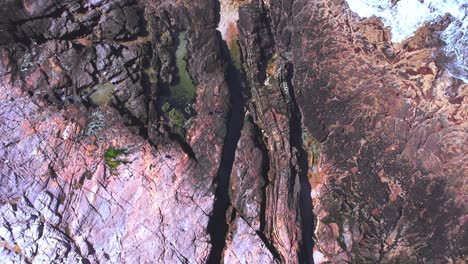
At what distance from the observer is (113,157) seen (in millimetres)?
10398

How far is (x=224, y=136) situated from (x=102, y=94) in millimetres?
3124

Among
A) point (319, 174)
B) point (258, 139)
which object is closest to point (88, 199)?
point (258, 139)

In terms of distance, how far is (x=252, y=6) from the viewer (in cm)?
1202

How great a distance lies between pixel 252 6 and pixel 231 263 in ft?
21.5

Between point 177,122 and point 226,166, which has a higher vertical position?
point 177,122

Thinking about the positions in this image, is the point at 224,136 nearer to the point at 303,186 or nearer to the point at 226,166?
the point at 226,166

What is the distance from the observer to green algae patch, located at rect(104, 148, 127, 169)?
1038 centimetres

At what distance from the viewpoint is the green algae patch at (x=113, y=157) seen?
10.4m

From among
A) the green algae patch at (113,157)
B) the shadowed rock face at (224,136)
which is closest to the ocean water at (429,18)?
the shadowed rock face at (224,136)

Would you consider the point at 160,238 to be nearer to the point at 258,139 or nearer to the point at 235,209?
the point at 235,209

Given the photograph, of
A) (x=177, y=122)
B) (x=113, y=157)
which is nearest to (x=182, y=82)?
(x=177, y=122)

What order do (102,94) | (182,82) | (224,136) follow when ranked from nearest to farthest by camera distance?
(102,94) < (224,136) < (182,82)

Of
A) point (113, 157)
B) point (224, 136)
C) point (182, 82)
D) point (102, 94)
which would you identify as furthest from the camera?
point (182, 82)

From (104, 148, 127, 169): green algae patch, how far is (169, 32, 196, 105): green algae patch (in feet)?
6.61
